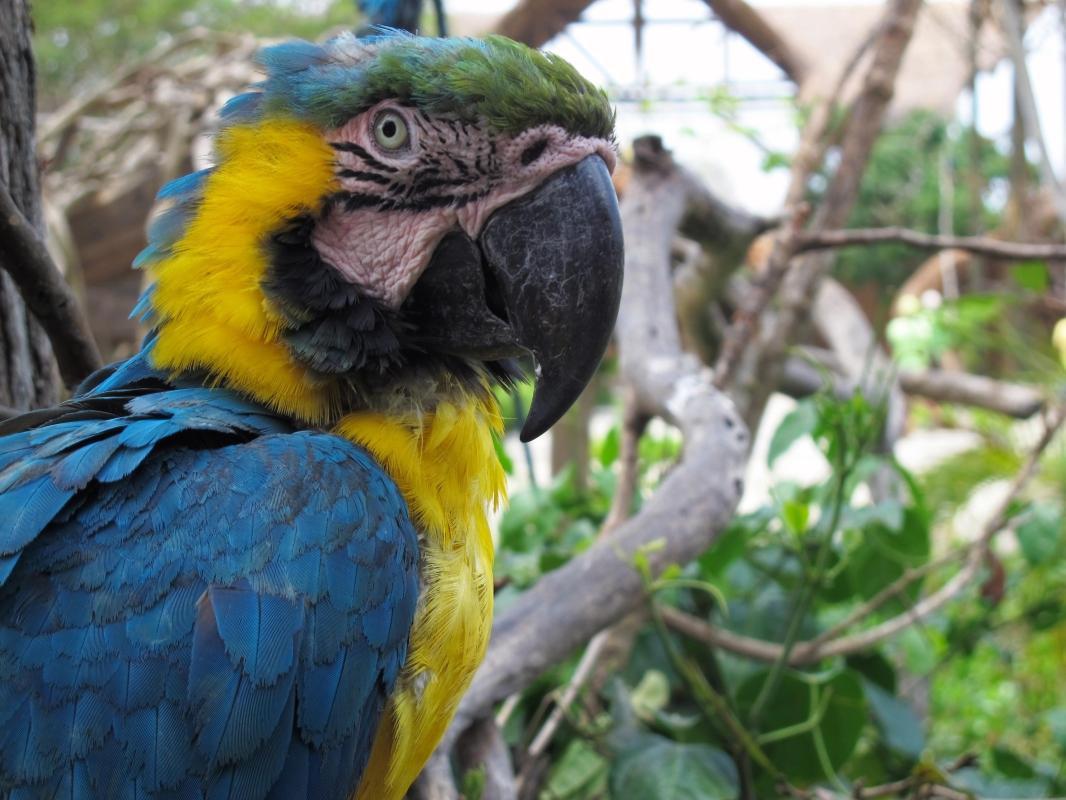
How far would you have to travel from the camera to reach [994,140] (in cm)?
738

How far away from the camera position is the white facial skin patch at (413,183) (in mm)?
1133

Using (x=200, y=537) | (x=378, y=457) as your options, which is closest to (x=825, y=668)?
(x=378, y=457)

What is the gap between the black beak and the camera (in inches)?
44.5

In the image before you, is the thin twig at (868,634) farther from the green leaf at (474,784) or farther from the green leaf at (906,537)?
the green leaf at (474,784)

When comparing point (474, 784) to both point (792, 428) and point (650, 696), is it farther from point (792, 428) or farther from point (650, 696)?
point (792, 428)

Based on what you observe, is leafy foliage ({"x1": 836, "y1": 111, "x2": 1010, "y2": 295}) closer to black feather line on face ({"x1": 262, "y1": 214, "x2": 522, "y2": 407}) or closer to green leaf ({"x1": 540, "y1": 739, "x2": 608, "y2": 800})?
green leaf ({"x1": 540, "y1": 739, "x2": 608, "y2": 800})

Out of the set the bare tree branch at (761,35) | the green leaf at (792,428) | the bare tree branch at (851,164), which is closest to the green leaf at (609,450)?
the bare tree branch at (851,164)

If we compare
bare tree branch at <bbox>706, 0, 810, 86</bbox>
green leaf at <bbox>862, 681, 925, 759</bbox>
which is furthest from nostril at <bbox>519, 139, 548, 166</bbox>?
bare tree branch at <bbox>706, 0, 810, 86</bbox>

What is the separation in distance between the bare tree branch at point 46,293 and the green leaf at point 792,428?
4.59 ft

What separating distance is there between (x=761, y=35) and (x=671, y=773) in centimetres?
448

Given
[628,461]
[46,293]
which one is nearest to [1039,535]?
[628,461]

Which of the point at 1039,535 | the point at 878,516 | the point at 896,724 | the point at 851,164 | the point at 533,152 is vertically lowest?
the point at 896,724

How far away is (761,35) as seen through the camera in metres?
5.16

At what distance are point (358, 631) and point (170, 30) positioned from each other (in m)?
8.94
